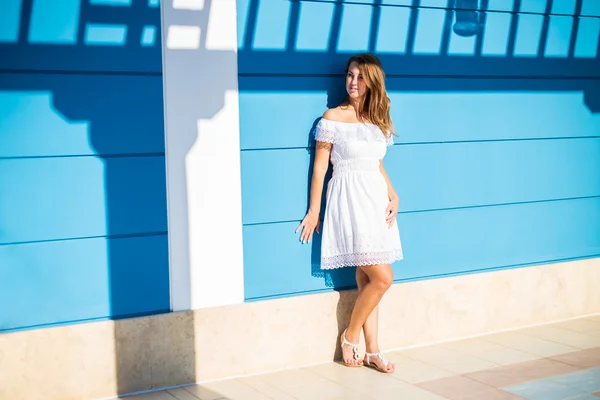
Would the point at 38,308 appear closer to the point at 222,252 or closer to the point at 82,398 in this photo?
the point at 82,398

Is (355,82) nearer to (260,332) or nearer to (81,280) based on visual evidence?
(260,332)

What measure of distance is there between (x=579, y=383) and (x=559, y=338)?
934 mm

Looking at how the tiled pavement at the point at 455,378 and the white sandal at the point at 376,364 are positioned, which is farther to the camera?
the white sandal at the point at 376,364

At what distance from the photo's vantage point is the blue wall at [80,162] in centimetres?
380

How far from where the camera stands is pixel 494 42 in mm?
5172

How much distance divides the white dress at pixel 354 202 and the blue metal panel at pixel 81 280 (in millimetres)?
974

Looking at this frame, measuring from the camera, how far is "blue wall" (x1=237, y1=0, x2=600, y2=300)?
4449 mm

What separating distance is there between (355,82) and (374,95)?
141 mm

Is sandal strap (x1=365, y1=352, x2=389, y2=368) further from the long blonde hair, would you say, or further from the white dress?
the long blonde hair

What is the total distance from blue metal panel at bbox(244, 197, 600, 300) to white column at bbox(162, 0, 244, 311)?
0.19m

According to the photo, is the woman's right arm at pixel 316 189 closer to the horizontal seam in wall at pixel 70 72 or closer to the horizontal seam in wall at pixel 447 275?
the horizontal seam in wall at pixel 447 275

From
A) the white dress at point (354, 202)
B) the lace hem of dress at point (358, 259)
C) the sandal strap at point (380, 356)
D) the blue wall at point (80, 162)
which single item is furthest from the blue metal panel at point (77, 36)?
the sandal strap at point (380, 356)

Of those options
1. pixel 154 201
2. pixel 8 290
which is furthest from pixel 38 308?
pixel 154 201

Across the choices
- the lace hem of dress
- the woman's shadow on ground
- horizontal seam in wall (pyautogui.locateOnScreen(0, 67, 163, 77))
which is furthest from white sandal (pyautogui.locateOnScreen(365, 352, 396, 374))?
horizontal seam in wall (pyautogui.locateOnScreen(0, 67, 163, 77))
